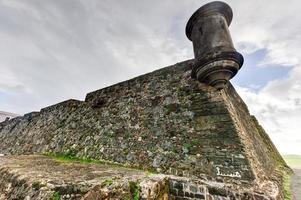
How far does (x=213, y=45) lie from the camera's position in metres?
4.81

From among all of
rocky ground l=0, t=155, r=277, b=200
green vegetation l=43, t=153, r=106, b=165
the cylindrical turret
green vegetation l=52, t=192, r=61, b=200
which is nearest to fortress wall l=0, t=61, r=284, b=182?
green vegetation l=43, t=153, r=106, b=165

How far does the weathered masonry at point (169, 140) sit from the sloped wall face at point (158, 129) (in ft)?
0.07

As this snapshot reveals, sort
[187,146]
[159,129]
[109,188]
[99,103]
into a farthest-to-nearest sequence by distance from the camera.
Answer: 1. [99,103]
2. [159,129]
3. [187,146]
4. [109,188]

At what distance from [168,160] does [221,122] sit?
4.90 feet

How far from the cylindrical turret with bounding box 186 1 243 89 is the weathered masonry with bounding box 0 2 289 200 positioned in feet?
0.08

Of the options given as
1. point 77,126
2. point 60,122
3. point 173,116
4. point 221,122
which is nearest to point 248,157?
point 221,122

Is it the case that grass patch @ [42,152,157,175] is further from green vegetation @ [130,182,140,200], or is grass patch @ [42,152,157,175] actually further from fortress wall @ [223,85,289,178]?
fortress wall @ [223,85,289,178]

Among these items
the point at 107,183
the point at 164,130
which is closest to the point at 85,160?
the point at 164,130

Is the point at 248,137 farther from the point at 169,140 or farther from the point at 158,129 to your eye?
the point at 158,129

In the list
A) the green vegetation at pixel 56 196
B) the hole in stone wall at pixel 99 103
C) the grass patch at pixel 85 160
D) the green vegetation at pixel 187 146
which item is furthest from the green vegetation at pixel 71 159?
the green vegetation at pixel 56 196

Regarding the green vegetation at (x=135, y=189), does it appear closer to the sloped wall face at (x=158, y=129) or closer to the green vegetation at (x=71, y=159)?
the sloped wall face at (x=158, y=129)

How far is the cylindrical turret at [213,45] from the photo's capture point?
441 cm

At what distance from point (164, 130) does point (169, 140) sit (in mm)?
338

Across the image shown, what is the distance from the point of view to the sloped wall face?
3.86m
